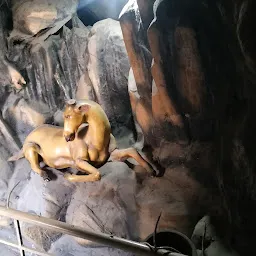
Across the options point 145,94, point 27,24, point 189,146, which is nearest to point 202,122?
point 189,146

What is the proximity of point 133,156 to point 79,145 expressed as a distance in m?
0.48

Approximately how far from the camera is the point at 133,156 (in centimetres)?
328

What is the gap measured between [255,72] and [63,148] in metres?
2.04

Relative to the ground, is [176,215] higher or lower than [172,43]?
lower

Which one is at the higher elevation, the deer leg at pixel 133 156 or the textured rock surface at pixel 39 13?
the textured rock surface at pixel 39 13

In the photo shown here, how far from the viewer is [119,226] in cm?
331

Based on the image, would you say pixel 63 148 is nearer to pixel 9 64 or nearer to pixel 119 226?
pixel 119 226

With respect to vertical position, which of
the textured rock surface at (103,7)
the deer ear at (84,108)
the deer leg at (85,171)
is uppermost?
the textured rock surface at (103,7)

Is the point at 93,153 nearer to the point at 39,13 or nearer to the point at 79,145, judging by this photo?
the point at 79,145

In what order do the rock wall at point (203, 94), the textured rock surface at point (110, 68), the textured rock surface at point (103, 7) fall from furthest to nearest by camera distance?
the textured rock surface at point (103, 7)
the textured rock surface at point (110, 68)
the rock wall at point (203, 94)

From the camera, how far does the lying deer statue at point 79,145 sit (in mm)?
3127

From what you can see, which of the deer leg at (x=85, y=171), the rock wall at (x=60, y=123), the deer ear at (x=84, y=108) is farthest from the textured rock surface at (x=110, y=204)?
the deer ear at (x=84, y=108)

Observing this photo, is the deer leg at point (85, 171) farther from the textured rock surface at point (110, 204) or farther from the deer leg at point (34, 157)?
the deer leg at point (34, 157)

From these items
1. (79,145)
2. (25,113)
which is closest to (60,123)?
(25,113)
